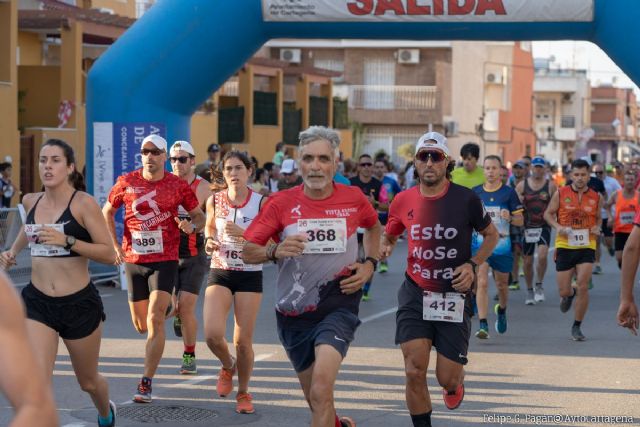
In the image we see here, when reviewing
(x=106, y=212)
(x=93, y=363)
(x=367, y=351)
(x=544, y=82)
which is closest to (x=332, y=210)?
(x=93, y=363)

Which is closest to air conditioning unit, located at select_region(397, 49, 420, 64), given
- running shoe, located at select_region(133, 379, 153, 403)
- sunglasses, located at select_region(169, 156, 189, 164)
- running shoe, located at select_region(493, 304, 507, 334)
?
running shoe, located at select_region(493, 304, 507, 334)

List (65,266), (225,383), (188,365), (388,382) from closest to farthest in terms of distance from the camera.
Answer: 1. (65,266)
2. (225,383)
3. (388,382)
4. (188,365)

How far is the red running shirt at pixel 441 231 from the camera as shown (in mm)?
7742

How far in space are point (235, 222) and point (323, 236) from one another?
2.38 metres

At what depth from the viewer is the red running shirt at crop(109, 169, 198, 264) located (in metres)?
9.56

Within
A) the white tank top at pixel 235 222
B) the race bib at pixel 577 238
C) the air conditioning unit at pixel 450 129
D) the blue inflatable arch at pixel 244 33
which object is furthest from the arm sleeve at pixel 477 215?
the air conditioning unit at pixel 450 129

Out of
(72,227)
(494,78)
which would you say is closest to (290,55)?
(494,78)

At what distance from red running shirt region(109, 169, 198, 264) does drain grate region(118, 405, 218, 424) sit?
1.14 meters

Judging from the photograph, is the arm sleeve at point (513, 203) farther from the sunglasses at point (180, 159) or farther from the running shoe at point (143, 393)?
the running shoe at point (143, 393)

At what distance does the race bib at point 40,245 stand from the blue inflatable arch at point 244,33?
30.5 ft

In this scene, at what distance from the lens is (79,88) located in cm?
2797

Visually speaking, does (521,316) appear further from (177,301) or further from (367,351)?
(177,301)

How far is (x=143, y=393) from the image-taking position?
920 centimetres

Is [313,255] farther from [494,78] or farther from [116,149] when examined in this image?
[494,78]
